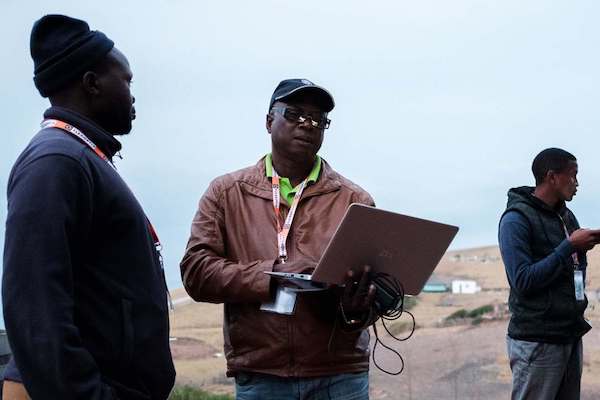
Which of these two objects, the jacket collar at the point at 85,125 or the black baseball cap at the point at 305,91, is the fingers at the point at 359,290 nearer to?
the black baseball cap at the point at 305,91

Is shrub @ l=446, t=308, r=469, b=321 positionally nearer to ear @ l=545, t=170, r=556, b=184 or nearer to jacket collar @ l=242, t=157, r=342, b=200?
ear @ l=545, t=170, r=556, b=184

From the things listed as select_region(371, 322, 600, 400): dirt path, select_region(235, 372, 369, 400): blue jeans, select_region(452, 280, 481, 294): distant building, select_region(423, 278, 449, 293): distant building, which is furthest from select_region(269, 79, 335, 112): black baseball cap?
select_region(423, 278, 449, 293): distant building

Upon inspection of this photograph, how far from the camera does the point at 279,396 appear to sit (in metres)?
3.72

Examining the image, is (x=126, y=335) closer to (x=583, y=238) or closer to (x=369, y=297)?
(x=369, y=297)

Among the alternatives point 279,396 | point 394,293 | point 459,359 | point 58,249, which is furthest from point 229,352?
point 459,359

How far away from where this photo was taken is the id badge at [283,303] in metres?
3.63

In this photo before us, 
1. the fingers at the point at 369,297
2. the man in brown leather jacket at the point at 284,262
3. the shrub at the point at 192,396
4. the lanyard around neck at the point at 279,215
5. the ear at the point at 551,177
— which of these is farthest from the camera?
the shrub at the point at 192,396

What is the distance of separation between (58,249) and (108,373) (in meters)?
0.40

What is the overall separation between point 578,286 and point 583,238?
32 cm

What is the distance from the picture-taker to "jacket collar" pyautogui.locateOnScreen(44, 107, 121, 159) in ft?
8.66

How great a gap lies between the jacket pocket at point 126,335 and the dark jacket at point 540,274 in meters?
3.13

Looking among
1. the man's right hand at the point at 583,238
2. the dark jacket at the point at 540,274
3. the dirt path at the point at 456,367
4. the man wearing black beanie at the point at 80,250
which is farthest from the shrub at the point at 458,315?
the man wearing black beanie at the point at 80,250

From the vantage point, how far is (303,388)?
3.70m

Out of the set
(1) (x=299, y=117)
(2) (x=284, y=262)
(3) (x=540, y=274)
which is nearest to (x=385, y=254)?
(2) (x=284, y=262)
